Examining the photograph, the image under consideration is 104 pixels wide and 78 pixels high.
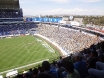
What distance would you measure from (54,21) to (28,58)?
42.0 meters

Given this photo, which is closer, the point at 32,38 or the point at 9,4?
the point at 32,38

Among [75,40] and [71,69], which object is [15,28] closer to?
[75,40]

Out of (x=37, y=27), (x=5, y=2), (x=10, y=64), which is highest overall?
(x=5, y=2)

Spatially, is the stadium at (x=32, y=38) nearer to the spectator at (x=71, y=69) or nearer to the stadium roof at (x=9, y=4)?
the stadium roof at (x=9, y=4)

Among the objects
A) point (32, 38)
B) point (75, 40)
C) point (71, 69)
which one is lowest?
point (32, 38)

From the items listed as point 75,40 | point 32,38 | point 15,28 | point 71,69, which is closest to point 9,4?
point 15,28

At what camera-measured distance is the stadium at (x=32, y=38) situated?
3206cm

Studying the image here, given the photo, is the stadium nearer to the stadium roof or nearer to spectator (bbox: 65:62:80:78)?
the stadium roof

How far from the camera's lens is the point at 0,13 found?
68.7 metres

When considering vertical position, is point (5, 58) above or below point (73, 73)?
below

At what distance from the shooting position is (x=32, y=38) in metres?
54.4

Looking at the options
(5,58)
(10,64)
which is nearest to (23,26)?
(5,58)

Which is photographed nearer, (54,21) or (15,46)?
(15,46)

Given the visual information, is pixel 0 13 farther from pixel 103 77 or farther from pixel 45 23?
pixel 103 77
